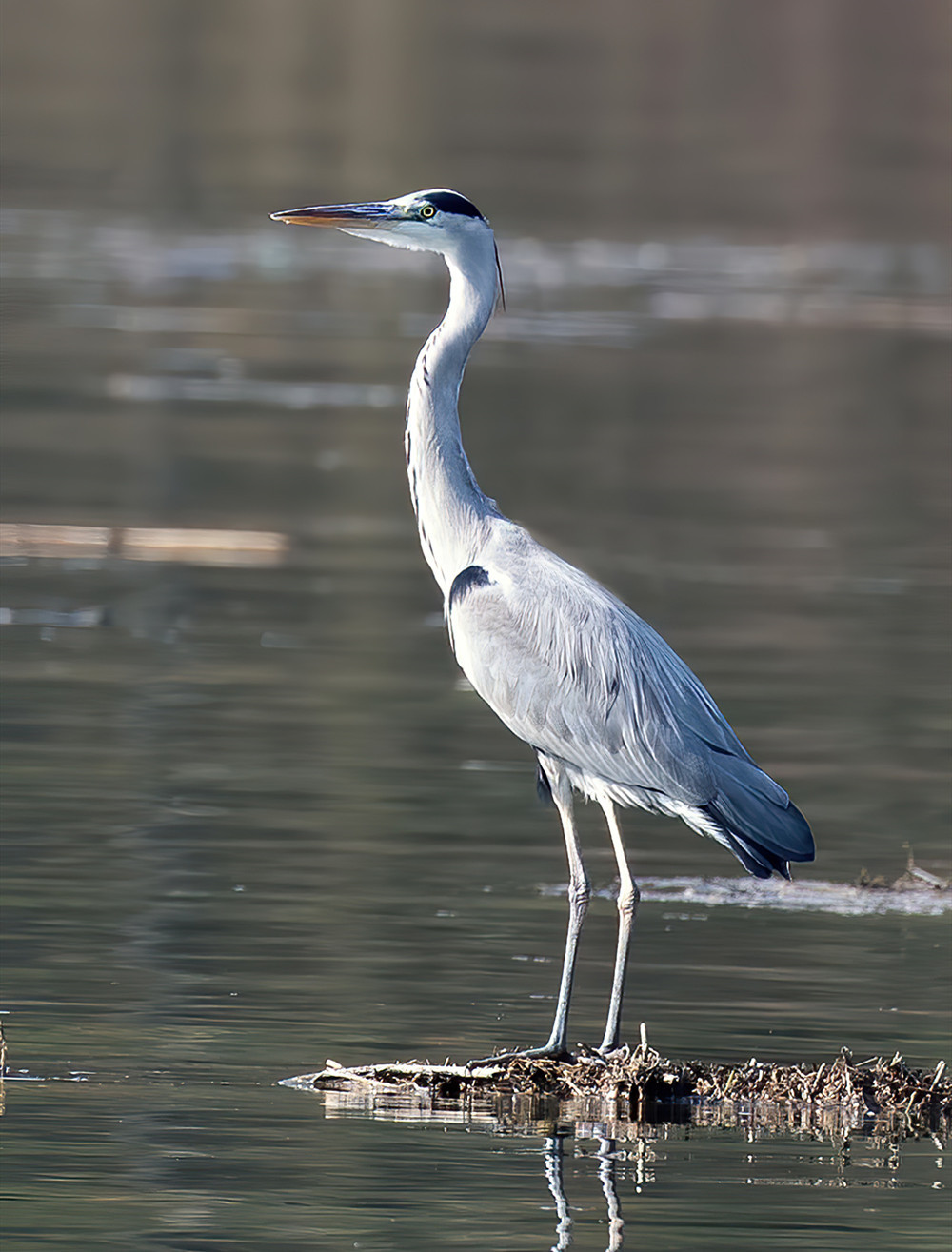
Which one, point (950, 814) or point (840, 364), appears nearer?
point (950, 814)

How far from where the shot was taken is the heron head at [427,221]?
31.5 feet

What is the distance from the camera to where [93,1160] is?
7.32 m

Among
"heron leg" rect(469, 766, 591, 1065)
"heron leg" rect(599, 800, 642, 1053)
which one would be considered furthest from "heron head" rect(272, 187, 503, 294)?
"heron leg" rect(599, 800, 642, 1053)

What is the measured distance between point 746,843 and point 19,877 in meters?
2.62

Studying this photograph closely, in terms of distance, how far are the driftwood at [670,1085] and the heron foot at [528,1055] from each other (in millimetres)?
15

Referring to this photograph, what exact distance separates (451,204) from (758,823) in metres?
2.24

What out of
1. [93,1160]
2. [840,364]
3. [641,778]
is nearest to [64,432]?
[840,364]

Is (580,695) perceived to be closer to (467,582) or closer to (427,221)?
(467,582)

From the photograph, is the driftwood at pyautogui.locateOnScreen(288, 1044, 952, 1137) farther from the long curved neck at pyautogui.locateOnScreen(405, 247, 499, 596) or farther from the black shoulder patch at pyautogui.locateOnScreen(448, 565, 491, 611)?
the long curved neck at pyautogui.locateOnScreen(405, 247, 499, 596)

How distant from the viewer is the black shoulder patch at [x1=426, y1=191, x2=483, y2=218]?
9.55 meters

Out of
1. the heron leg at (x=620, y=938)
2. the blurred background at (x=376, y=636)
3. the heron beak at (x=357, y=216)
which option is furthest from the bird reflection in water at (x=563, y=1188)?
the heron beak at (x=357, y=216)

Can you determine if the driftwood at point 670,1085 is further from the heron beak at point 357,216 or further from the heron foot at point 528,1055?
the heron beak at point 357,216

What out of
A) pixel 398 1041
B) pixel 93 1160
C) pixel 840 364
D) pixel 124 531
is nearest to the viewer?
pixel 93 1160

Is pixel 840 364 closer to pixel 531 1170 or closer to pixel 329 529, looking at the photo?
pixel 329 529
